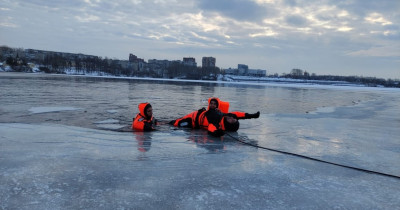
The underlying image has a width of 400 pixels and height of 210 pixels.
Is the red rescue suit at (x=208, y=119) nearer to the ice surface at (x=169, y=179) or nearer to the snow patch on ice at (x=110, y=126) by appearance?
the snow patch on ice at (x=110, y=126)

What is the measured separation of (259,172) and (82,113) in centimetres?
671

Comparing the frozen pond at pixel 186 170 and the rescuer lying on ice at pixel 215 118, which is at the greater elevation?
the rescuer lying on ice at pixel 215 118

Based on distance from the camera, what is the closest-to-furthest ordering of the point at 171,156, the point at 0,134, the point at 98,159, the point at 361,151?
1. the point at 98,159
2. the point at 171,156
3. the point at 361,151
4. the point at 0,134

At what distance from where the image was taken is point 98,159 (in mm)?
3771

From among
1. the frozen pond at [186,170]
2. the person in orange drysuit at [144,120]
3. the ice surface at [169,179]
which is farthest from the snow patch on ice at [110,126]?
the ice surface at [169,179]

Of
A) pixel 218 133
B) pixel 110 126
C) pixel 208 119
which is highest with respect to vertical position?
pixel 208 119

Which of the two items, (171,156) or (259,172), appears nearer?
(259,172)

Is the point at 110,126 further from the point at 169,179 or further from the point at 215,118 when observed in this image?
the point at 169,179

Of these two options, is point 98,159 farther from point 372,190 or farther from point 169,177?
point 372,190

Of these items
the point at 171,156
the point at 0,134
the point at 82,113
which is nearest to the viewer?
the point at 171,156

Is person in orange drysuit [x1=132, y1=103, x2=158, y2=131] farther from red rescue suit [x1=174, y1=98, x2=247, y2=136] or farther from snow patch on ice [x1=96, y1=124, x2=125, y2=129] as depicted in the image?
red rescue suit [x1=174, y1=98, x2=247, y2=136]

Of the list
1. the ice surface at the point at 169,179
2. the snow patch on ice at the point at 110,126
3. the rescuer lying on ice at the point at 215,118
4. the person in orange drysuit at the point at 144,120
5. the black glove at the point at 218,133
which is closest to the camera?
the ice surface at the point at 169,179

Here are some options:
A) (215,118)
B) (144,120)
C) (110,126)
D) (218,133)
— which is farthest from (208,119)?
(110,126)

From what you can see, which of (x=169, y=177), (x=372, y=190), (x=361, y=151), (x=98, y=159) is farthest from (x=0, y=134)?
(x=361, y=151)
